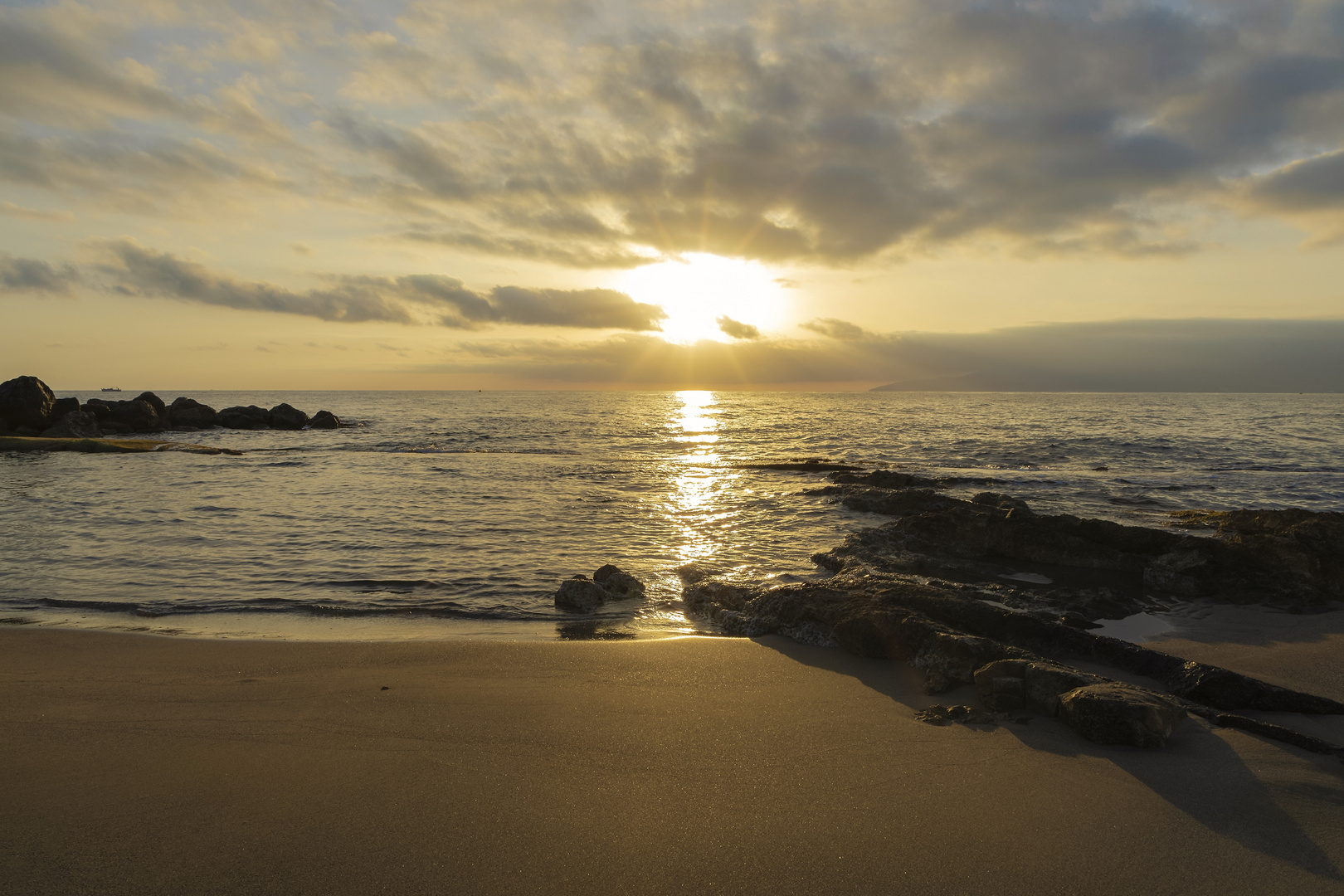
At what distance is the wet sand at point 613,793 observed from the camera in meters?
2.89

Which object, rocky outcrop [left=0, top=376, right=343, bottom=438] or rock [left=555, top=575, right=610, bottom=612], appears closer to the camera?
rock [left=555, top=575, right=610, bottom=612]

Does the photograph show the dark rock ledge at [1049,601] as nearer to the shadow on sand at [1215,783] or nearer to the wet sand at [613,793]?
the shadow on sand at [1215,783]

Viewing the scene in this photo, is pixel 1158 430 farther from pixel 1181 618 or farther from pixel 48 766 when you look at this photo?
pixel 48 766

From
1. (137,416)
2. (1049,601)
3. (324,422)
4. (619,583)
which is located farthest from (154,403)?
(1049,601)

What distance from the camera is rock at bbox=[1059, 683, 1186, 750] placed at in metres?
3.96

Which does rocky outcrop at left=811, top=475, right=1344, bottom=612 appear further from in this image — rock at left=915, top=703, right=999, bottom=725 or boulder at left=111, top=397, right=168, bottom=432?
boulder at left=111, top=397, right=168, bottom=432

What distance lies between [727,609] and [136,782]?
17.4 feet

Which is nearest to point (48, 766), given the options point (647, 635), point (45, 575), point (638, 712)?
point (638, 712)

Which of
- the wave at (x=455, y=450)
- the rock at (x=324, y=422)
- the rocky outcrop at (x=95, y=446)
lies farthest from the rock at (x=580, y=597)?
the rock at (x=324, y=422)

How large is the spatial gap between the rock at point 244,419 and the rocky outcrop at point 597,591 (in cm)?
5093

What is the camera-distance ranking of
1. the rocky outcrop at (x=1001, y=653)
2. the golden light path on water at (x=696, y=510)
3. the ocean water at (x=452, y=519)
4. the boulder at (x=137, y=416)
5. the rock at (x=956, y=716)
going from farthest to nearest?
the boulder at (x=137, y=416), the golden light path on water at (x=696, y=510), the ocean water at (x=452, y=519), the rock at (x=956, y=716), the rocky outcrop at (x=1001, y=653)

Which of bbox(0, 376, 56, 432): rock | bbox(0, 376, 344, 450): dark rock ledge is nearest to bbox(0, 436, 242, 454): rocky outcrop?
bbox(0, 376, 344, 450): dark rock ledge

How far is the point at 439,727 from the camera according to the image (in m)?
4.36

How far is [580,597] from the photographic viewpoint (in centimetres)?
788
